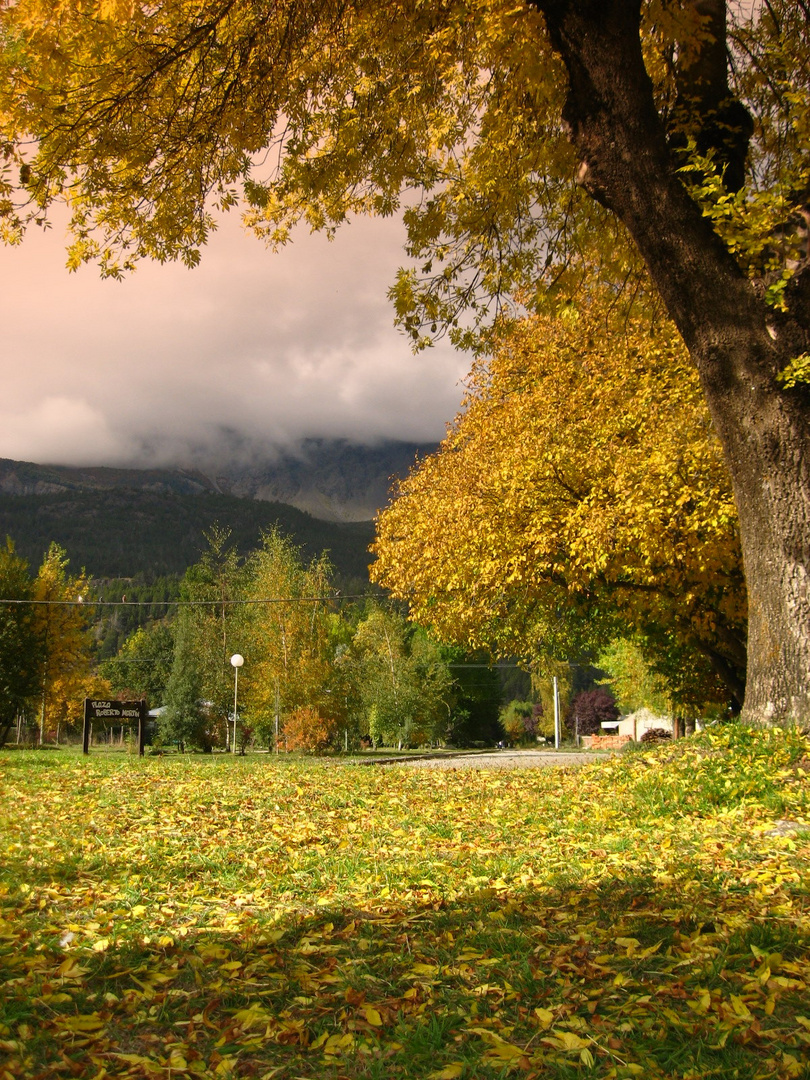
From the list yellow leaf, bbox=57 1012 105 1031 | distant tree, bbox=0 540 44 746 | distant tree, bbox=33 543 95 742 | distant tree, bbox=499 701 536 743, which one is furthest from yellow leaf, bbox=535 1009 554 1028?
distant tree, bbox=499 701 536 743

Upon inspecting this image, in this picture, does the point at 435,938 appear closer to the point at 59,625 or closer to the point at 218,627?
the point at 59,625

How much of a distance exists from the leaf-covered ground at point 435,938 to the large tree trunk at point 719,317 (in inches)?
49.1

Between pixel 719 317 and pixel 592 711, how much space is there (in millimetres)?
84599

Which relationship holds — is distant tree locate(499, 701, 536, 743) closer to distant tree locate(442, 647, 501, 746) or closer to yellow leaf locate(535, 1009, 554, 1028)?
distant tree locate(442, 647, 501, 746)

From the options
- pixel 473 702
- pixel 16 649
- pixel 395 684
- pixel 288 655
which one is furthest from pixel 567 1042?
pixel 473 702

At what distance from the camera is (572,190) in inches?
367

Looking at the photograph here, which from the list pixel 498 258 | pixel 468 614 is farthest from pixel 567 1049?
pixel 468 614

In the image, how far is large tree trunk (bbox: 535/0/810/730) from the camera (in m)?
6.52

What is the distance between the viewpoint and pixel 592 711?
87.1 m

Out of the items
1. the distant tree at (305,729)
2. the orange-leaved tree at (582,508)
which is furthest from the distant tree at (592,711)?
the orange-leaved tree at (582,508)

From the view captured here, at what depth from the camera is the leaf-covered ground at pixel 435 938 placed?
279cm

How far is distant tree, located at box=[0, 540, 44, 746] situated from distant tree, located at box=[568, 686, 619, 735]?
66.7 m

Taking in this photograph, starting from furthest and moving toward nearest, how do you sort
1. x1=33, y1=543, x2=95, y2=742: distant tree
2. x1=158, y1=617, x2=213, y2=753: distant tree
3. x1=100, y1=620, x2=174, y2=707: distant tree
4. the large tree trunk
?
x1=100, y1=620, x2=174, y2=707: distant tree < x1=158, y1=617, x2=213, y2=753: distant tree < x1=33, y1=543, x2=95, y2=742: distant tree < the large tree trunk

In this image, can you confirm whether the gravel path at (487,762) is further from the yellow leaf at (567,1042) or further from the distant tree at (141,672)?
the distant tree at (141,672)
